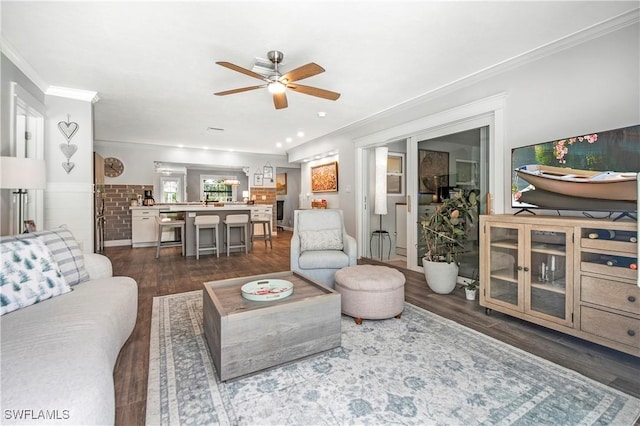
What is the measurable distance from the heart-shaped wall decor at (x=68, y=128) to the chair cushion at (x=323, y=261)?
346cm

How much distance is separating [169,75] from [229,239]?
10.6ft

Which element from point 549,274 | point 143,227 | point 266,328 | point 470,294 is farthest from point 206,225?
point 549,274

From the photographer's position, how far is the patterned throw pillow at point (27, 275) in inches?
61.9

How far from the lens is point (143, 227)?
668 cm

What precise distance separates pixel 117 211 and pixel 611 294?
27.6 ft

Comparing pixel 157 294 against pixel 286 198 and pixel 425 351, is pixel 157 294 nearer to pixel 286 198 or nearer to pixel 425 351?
pixel 425 351

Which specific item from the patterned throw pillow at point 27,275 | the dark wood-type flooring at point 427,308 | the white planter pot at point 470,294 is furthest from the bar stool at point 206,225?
the white planter pot at point 470,294

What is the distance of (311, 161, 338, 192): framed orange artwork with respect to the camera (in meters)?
6.50

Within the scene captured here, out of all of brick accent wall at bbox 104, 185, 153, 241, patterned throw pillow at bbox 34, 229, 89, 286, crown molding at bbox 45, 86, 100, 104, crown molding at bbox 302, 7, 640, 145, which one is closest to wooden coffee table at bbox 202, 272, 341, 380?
patterned throw pillow at bbox 34, 229, 89, 286

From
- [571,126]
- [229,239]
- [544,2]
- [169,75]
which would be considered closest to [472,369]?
[571,126]

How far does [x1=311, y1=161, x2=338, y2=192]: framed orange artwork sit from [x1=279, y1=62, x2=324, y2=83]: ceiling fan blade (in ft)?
12.6

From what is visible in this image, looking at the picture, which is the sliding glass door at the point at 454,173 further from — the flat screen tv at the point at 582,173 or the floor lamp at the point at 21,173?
the floor lamp at the point at 21,173

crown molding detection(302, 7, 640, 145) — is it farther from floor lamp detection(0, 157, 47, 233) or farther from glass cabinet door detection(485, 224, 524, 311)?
floor lamp detection(0, 157, 47, 233)

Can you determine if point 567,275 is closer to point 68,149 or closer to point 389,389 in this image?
point 389,389
